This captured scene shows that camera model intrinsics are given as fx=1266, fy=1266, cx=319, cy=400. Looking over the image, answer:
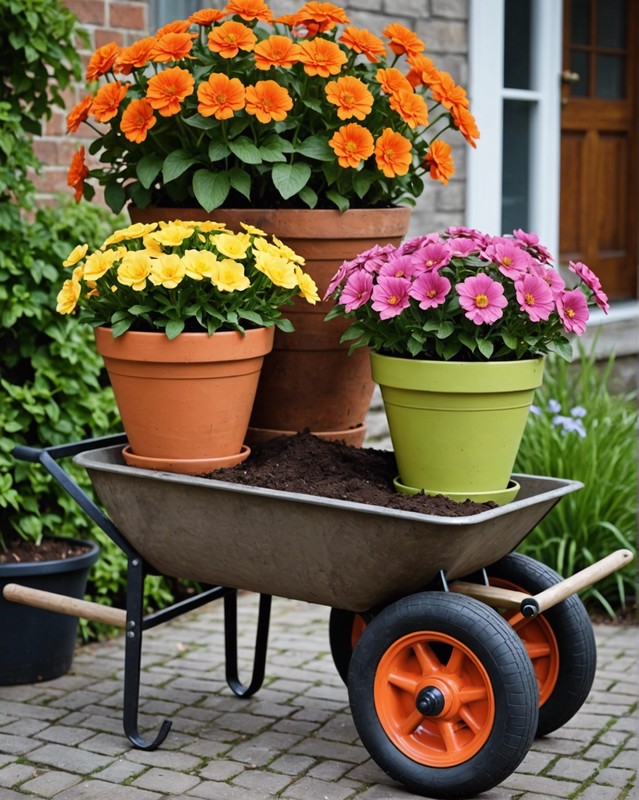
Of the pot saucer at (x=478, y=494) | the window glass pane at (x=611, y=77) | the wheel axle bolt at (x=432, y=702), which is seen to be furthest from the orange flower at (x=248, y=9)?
the window glass pane at (x=611, y=77)

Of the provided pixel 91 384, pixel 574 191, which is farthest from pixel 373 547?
pixel 574 191

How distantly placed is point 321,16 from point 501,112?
2434 mm

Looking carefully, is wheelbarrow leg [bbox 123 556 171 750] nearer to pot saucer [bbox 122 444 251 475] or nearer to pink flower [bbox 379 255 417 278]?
pot saucer [bbox 122 444 251 475]

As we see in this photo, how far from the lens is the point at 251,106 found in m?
2.72

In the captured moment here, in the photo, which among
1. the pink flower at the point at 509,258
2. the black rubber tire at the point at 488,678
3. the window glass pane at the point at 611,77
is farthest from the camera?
the window glass pane at the point at 611,77

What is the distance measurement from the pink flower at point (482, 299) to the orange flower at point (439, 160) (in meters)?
0.56

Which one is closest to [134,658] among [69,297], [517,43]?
[69,297]

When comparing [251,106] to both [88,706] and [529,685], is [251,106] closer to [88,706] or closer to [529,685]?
[529,685]

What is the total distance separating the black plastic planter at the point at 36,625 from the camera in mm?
3287

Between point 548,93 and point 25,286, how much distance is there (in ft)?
9.64

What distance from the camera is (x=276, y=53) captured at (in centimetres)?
278

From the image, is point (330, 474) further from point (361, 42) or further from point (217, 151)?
point (361, 42)

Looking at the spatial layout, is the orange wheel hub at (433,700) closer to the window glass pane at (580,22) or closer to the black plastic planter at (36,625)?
the black plastic planter at (36,625)

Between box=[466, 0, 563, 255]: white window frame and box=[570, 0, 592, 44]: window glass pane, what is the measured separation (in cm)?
44
